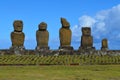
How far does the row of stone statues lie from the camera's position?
185 ft

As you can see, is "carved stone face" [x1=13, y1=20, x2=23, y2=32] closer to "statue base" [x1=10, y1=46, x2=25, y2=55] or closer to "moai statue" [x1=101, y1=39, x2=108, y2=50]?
"statue base" [x1=10, y1=46, x2=25, y2=55]

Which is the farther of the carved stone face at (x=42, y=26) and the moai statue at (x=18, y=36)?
the carved stone face at (x=42, y=26)

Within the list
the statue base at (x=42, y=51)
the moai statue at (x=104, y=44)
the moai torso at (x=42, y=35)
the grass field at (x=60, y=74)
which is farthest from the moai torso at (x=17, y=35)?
the grass field at (x=60, y=74)

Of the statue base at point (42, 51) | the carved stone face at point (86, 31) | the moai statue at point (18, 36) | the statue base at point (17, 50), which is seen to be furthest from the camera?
the carved stone face at point (86, 31)

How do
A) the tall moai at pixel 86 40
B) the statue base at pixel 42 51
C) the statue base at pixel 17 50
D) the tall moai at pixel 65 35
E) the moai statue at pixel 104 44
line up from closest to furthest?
the statue base at pixel 17 50 → the statue base at pixel 42 51 → the tall moai at pixel 65 35 → the tall moai at pixel 86 40 → the moai statue at pixel 104 44

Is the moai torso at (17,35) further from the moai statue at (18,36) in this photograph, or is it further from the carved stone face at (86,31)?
the carved stone face at (86,31)

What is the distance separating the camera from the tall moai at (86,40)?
57781mm

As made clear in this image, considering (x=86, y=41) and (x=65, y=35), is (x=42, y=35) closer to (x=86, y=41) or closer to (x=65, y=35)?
(x=65, y=35)

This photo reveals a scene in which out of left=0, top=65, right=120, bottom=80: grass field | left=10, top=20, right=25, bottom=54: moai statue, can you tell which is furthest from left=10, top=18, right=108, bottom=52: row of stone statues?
left=0, top=65, right=120, bottom=80: grass field

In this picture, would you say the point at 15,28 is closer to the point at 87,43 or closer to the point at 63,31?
the point at 63,31

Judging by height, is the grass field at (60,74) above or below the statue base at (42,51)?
below

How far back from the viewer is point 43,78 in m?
23.4

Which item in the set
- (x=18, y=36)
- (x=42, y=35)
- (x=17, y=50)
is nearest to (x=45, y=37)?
(x=42, y=35)

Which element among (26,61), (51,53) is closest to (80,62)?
(26,61)
